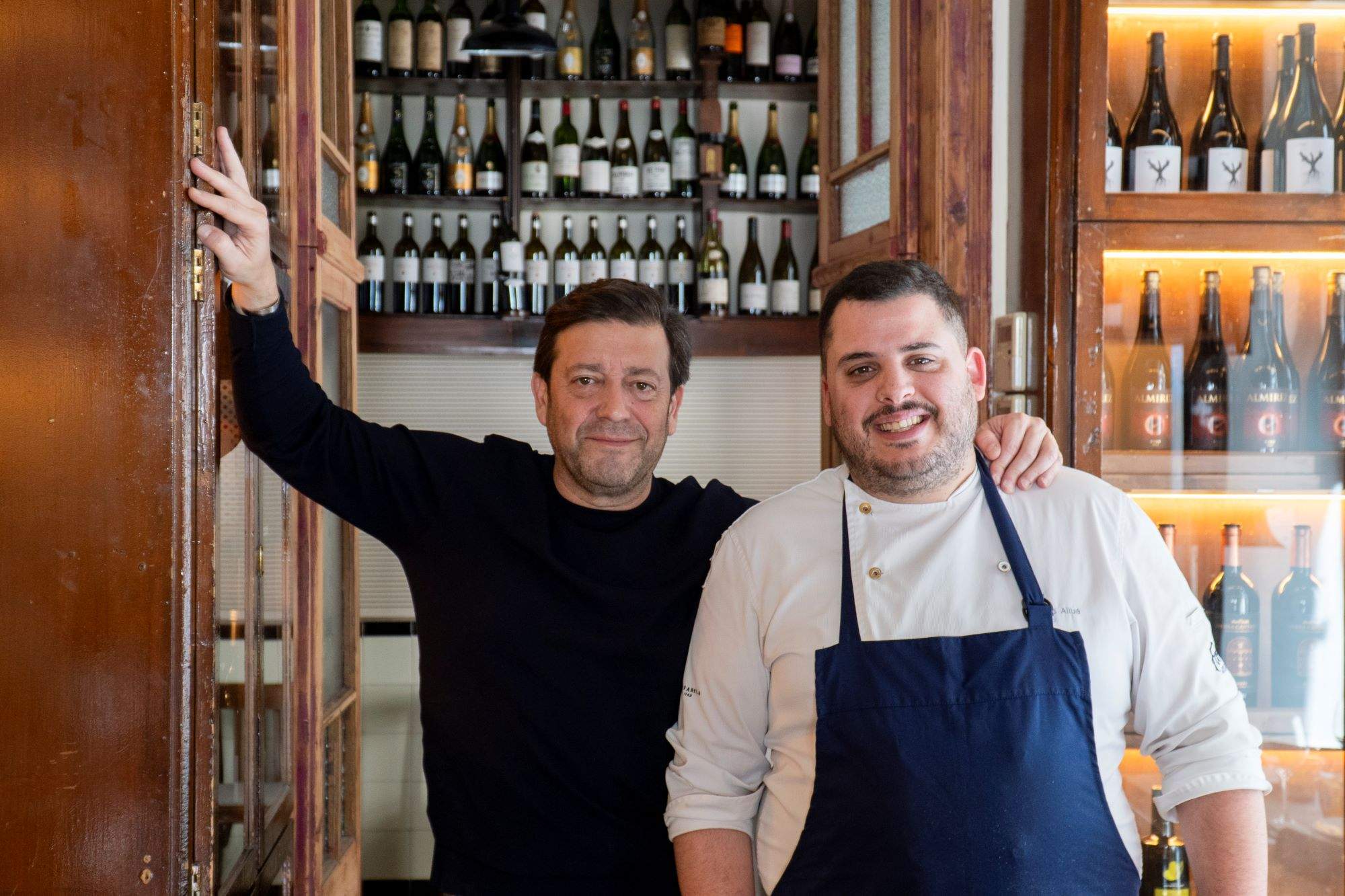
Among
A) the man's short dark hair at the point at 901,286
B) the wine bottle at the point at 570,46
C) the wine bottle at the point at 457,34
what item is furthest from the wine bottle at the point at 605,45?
the man's short dark hair at the point at 901,286

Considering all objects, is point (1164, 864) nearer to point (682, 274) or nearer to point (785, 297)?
point (785, 297)

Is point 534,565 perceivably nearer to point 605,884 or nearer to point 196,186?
point 605,884

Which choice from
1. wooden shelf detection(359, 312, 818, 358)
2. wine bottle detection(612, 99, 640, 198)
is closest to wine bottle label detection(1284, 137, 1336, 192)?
wooden shelf detection(359, 312, 818, 358)

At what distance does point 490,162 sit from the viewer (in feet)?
13.8

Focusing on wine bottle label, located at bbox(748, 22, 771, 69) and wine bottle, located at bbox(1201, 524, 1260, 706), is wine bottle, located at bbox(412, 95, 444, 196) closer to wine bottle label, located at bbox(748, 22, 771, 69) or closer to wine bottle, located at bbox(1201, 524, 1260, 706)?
wine bottle label, located at bbox(748, 22, 771, 69)

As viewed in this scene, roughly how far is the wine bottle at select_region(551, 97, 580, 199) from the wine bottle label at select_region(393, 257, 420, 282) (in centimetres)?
55

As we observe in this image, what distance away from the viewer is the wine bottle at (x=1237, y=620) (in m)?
2.23

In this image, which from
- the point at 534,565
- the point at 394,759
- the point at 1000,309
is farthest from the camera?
the point at 394,759

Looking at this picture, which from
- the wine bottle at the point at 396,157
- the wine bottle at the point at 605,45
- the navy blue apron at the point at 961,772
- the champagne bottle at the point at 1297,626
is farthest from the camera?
the wine bottle at the point at 605,45

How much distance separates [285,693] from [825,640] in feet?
2.96

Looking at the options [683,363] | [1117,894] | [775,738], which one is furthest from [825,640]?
[683,363]

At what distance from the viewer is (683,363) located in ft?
6.28

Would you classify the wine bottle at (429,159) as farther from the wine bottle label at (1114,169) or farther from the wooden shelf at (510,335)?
the wine bottle label at (1114,169)

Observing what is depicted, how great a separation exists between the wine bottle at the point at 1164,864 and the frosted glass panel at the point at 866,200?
3.89 feet
